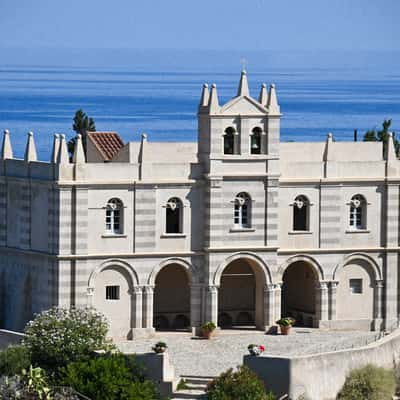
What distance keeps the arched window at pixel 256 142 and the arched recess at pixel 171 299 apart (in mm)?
5287

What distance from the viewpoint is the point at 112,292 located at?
8700 cm

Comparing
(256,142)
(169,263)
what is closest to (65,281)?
(169,263)

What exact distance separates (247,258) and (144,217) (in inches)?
175

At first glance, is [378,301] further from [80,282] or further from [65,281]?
[65,281]

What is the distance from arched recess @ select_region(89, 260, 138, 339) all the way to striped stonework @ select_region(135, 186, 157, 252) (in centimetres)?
101

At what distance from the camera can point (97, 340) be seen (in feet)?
263

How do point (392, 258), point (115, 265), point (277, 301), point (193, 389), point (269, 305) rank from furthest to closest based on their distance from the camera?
point (392, 258) < point (277, 301) < point (269, 305) < point (115, 265) < point (193, 389)

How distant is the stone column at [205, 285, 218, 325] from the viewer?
88312 mm

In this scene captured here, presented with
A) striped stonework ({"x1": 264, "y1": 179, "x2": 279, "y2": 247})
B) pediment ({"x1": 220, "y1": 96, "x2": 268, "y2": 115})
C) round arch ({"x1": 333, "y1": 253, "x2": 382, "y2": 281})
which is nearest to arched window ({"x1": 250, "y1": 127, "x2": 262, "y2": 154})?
pediment ({"x1": 220, "y1": 96, "x2": 268, "y2": 115})

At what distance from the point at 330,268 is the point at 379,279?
87.0 inches

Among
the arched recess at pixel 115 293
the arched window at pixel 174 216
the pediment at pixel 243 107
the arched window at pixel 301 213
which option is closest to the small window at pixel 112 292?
the arched recess at pixel 115 293

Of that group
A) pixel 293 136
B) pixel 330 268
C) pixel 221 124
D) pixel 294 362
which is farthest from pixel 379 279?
pixel 293 136

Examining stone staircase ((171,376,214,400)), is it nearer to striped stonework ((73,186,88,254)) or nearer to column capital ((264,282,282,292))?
striped stonework ((73,186,88,254))

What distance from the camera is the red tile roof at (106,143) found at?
91312 millimetres
